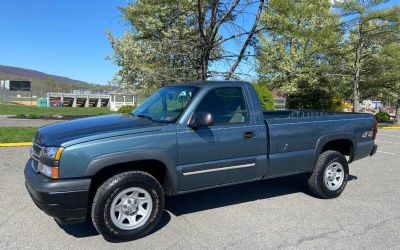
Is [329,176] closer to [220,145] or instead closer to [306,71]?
[220,145]

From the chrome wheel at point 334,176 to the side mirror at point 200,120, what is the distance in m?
2.47

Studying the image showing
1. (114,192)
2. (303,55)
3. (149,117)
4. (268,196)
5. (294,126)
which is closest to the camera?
(114,192)

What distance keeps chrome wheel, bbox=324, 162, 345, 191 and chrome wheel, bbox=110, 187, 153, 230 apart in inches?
118

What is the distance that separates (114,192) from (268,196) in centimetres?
275

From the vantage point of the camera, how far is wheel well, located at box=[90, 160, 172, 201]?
4.14 metres

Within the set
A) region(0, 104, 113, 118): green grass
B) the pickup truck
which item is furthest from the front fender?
region(0, 104, 113, 118): green grass

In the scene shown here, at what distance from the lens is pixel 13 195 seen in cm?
549

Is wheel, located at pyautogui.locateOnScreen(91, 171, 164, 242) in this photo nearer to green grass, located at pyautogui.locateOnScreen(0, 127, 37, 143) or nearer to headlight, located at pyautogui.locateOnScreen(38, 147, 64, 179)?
headlight, located at pyautogui.locateOnScreen(38, 147, 64, 179)

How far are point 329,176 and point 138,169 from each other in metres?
3.16

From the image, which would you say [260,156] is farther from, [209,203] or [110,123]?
[110,123]

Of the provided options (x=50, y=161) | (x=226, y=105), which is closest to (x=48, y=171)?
(x=50, y=161)

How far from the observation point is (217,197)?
5719mm

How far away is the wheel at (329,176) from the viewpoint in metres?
5.76

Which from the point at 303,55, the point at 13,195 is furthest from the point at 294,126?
the point at 303,55
